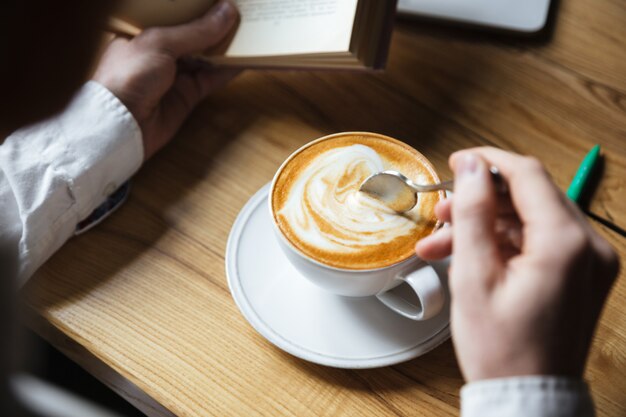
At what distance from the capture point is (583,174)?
0.79 metres

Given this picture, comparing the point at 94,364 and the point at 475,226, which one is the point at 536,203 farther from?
the point at 94,364

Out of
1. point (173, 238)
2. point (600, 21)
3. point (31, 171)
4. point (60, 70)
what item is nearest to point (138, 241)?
point (173, 238)

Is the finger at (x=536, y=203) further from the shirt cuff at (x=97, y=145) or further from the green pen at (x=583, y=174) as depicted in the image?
the shirt cuff at (x=97, y=145)

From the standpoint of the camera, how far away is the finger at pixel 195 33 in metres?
→ 0.87

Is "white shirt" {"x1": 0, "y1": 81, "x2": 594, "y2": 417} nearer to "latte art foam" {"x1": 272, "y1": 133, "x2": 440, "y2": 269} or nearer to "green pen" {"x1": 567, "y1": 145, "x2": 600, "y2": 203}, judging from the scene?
"latte art foam" {"x1": 272, "y1": 133, "x2": 440, "y2": 269}

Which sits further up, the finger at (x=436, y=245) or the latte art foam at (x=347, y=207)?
the finger at (x=436, y=245)

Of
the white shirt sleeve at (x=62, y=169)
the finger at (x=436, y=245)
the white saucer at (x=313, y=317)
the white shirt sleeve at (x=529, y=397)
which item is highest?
the finger at (x=436, y=245)

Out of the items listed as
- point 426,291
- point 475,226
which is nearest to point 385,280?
point 426,291

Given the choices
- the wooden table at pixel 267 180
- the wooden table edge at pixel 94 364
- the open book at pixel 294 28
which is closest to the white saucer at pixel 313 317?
the wooden table at pixel 267 180

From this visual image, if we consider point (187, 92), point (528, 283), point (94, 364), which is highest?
point (528, 283)

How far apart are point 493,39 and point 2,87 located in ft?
2.66

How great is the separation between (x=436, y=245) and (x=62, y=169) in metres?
0.48

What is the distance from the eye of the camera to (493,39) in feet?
3.15

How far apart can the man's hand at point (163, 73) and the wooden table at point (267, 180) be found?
0.09ft
